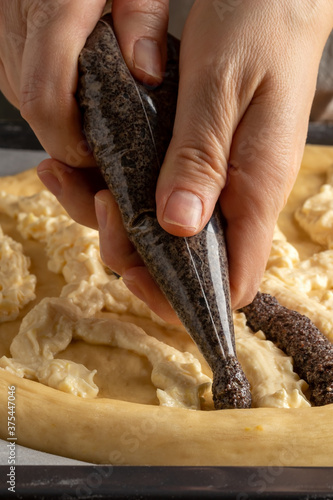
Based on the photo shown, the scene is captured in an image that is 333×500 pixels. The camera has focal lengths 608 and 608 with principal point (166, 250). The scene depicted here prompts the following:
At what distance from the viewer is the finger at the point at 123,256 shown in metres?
1.29

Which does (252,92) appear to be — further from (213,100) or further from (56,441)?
(56,441)

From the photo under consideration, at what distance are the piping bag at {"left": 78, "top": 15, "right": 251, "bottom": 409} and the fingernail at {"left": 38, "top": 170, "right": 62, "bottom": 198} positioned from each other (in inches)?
9.4

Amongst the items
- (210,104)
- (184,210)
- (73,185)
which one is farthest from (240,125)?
(73,185)

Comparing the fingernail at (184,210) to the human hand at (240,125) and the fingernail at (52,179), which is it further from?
the fingernail at (52,179)

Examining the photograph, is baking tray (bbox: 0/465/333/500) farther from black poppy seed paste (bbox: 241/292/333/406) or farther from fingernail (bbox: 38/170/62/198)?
fingernail (bbox: 38/170/62/198)

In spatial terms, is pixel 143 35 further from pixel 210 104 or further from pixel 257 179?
pixel 257 179

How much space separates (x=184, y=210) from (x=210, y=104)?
214 mm

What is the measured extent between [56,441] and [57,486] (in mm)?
216

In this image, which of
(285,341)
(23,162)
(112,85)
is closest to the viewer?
(112,85)

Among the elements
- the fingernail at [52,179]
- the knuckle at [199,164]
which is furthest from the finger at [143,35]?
the fingernail at [52,179]

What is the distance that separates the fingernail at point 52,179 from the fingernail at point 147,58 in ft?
1.16

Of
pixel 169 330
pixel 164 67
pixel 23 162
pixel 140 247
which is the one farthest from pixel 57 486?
pixel 23 162

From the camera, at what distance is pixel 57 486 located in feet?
3.05

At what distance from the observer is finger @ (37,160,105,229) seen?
1470mm
